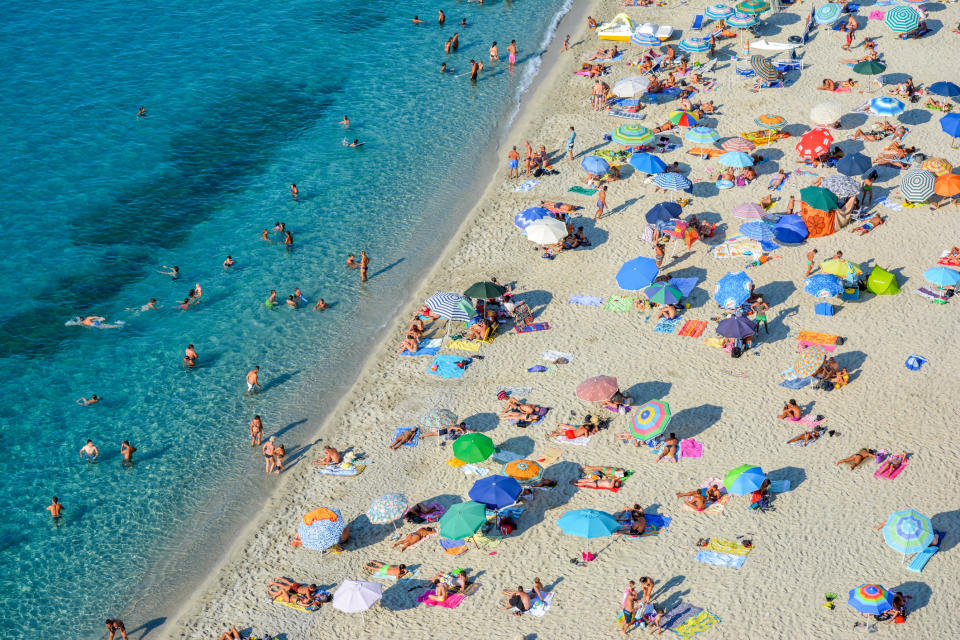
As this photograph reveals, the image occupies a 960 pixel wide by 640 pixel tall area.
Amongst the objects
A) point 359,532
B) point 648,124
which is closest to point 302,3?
point 648,124

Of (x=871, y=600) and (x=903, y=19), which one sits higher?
(x=903, y=19)

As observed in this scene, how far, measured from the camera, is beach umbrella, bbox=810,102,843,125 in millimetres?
41094

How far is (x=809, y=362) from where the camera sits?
2955 cm

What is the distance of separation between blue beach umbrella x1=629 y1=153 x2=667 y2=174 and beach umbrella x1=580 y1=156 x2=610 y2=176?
4.26ft

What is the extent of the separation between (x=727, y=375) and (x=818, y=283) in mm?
4975

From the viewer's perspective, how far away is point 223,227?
41.7m

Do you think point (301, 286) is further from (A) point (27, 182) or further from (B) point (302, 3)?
(B) point (302, 3)

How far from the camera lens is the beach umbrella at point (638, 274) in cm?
3350

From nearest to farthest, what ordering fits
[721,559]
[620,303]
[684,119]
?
[721,559]
[620,303]
[684,119]

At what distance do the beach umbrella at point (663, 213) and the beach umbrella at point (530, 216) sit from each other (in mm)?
3943

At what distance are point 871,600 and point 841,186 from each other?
1884 centimetres

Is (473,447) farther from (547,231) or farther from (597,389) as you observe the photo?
(547,231)

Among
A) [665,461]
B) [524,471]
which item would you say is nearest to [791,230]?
[665,461]

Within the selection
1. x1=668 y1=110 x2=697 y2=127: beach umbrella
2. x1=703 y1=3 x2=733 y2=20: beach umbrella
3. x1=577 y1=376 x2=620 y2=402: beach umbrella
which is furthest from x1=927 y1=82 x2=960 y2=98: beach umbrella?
x1=577 y1=376 x2=620 y2=402: beach umbrella
